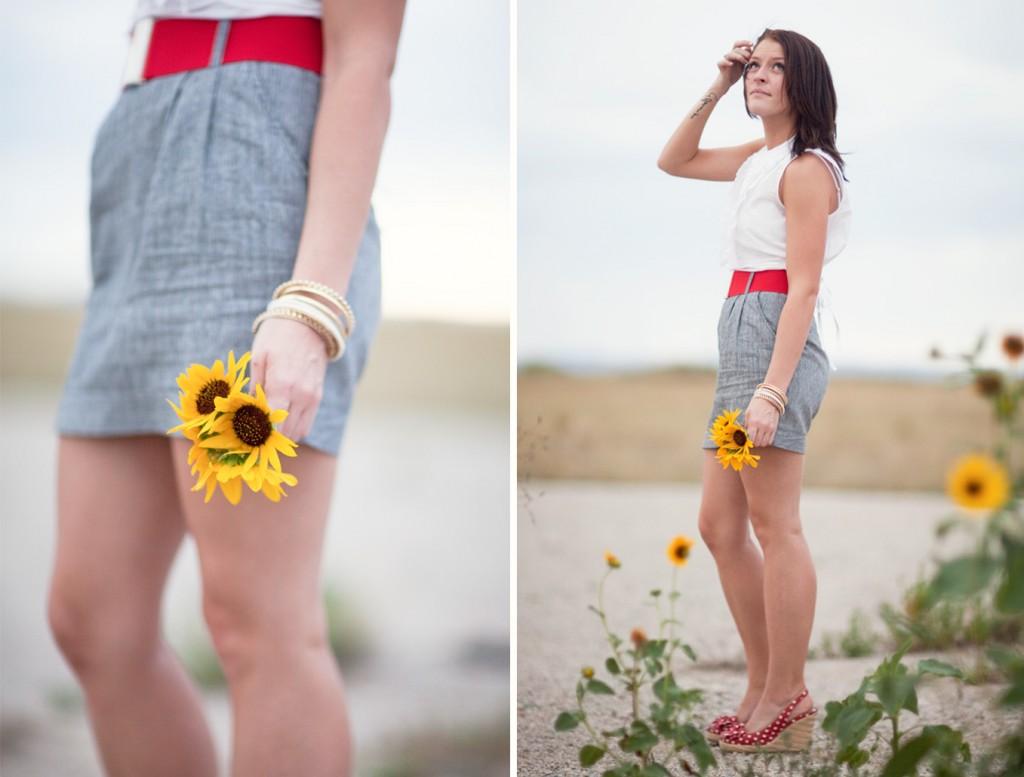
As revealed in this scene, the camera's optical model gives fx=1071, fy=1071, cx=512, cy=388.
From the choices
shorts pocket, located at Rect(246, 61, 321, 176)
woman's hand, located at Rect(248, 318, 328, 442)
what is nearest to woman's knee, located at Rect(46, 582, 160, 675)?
woman's hand, located at Rect(248, 318, 328, 442)

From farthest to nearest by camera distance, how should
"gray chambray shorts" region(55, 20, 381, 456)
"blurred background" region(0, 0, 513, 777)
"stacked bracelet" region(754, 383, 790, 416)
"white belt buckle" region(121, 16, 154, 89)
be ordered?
1. "blurred background" region(0, 0, 513, 777)
2. "stacked bracelet" region(754, 383, 790, 416)
3. "white belt buckle" region(121, 16, 154, 89)
4. "gray chambray shorts" region(55, 20, 381, 456)

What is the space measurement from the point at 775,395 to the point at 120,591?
3.15ft

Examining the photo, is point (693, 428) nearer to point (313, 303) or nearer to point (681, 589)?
point (681, 589)

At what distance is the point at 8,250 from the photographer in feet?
7.06

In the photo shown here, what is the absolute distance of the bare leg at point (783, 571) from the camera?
5.26 ft

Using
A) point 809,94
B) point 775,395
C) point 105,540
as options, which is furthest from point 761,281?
point 105,540

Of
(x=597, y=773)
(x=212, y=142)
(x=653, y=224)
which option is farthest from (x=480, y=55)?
(x=597, y=773)

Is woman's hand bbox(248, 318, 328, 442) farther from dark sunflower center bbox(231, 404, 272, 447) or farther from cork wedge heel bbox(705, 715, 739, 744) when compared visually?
cork wedge heel bbox(705, 715, 739, 744)

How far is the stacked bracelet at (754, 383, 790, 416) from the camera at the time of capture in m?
1.57

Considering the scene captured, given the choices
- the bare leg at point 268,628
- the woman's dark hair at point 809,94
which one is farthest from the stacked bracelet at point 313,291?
the woman's dark hair at point 809,94

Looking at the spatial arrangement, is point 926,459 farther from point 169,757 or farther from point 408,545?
point 169,757

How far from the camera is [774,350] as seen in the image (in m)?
1.57

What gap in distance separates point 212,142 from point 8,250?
3.21 feet

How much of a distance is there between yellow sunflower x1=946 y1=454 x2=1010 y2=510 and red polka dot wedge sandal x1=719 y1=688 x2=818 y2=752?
618 millimetres
